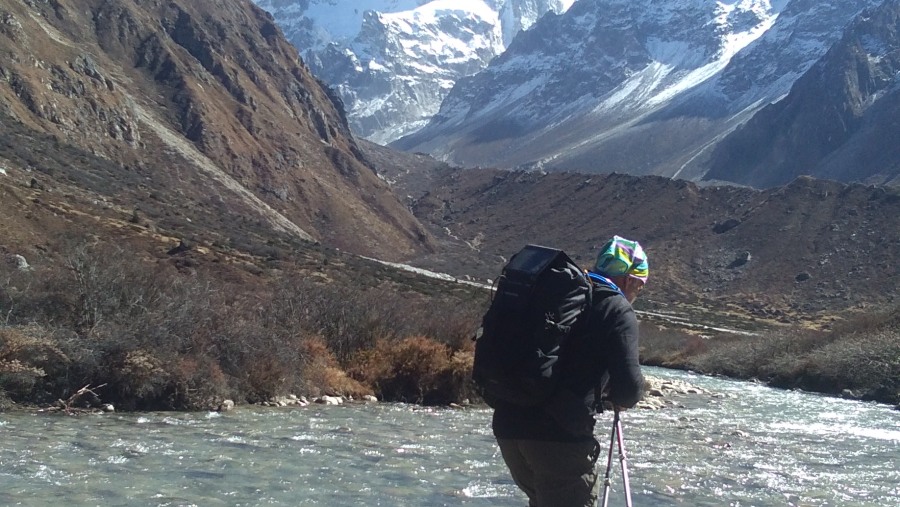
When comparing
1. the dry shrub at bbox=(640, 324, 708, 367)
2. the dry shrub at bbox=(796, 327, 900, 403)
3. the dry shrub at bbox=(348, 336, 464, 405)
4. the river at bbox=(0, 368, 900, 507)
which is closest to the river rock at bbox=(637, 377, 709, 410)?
the river at bbox=(0, 368, 900, 507)

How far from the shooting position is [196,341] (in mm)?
18297

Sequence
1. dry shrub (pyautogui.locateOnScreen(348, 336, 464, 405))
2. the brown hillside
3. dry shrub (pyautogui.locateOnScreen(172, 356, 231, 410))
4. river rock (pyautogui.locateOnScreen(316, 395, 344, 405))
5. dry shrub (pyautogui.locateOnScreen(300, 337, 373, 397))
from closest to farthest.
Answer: dry shrub (pyautogui.locateOnScreen(172, 356, 231, 410))
river rock (pyautogui.locateOnScreen(316, 395, 344, 405))
dry shrub (pyautogui.locateOnScreen(300, 337, 373, 397))
dry shrub (pyautogui.locateOnScreen(348, 336, 464, 405))
the brown hillside

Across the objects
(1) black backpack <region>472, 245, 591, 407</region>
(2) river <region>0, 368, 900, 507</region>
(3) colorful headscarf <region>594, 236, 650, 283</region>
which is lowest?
(2) river <region>0, 368, 900, 507</region>

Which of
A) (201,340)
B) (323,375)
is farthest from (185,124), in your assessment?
(201,340)

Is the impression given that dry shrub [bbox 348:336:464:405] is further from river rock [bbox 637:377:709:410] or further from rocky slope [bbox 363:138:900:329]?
rocky slope [bbox 363:138:900:329]

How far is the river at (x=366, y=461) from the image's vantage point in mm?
10656

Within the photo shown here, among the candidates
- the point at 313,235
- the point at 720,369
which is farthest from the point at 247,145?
the point at 720,369

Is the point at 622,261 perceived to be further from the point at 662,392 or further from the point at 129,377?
the point at 662,392

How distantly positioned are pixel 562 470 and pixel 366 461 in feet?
28.0

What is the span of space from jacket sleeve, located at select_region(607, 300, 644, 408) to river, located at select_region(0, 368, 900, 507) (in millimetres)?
6021

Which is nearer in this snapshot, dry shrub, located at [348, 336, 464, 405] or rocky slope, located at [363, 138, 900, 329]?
dry shrub, located at [348, 336, 464, 405]

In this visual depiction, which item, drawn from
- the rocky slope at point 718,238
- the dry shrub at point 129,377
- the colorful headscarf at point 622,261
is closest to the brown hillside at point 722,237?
the rocky slope at point 718,238

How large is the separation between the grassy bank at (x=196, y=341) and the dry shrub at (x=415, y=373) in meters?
0.03

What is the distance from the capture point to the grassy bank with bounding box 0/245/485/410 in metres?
16.3
